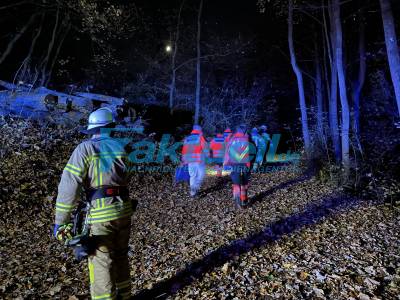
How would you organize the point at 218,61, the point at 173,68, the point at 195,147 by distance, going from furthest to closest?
1. the point at 218,61
2. the point at 173,68
3. the point at 195,147

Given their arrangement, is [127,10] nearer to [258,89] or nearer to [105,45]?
[105,45]

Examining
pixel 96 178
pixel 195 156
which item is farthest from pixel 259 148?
pixel 96 178

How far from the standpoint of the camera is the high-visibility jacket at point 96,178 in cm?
353

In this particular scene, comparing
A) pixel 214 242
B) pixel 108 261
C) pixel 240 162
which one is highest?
pixel 240 162

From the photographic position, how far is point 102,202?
366 cm

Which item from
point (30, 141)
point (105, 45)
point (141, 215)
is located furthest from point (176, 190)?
point (105, 45)

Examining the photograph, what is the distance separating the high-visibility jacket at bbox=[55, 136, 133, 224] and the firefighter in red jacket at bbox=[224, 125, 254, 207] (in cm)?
468

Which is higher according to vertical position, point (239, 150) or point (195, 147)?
point (195, 147)

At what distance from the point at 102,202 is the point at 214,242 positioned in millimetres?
3042

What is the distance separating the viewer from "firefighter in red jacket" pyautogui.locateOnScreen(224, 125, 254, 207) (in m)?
8.20

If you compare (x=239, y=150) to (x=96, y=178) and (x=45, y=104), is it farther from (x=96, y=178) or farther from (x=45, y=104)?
(x=45, y=104)

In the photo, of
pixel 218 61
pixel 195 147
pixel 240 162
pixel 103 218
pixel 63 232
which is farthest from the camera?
pixel 218 61

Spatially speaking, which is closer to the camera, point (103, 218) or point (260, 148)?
point (103, 218)

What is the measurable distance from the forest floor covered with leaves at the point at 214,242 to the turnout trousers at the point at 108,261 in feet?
2.69
